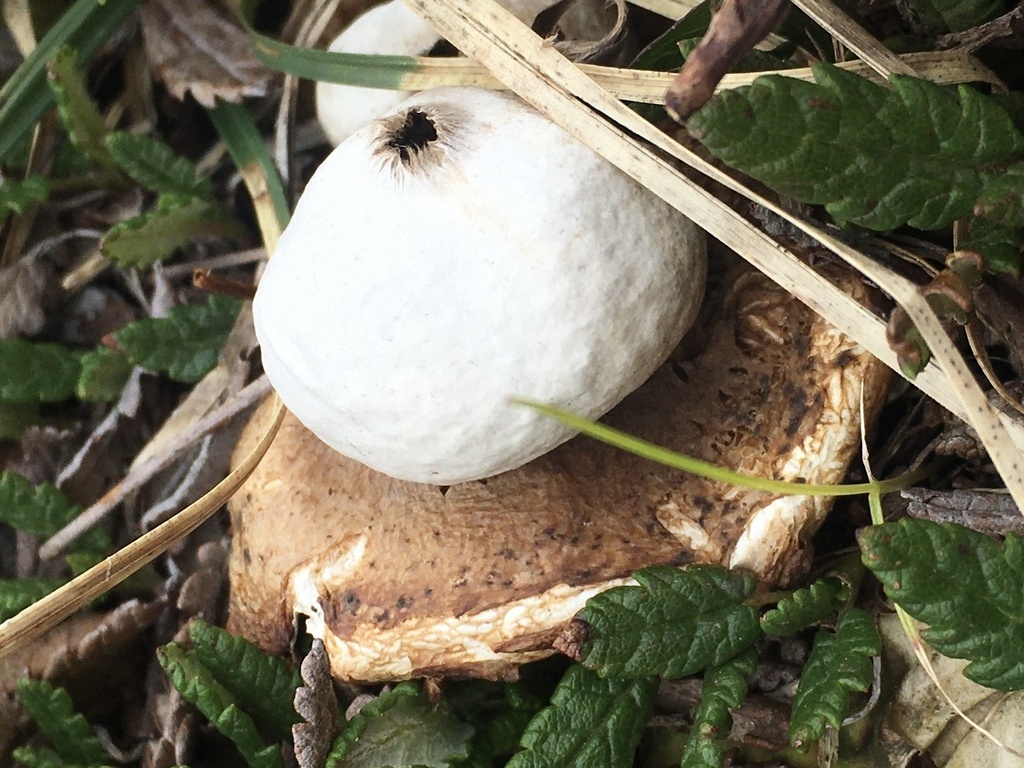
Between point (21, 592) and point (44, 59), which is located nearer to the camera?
point (21, 592)

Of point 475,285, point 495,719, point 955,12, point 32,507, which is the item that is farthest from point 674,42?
point 32,507

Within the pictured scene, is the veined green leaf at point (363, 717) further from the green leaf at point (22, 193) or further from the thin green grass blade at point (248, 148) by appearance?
the green leaf at point (22, 193)

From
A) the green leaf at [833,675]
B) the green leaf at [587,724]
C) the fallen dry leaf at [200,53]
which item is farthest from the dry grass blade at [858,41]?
the fallen dry leaf at [200,53]

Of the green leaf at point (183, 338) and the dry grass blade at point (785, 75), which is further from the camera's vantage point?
the green leaf at point (183, 338)

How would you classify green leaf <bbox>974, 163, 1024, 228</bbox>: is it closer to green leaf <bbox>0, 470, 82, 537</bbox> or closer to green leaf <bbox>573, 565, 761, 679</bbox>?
green leaf <bbox>573, 565, 761, 679</bbox>

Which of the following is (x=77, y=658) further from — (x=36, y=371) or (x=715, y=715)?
(x=715, y=715)

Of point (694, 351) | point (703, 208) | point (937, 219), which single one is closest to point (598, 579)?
point (694, 351)

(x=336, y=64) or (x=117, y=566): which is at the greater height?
(x=336, y=64)
